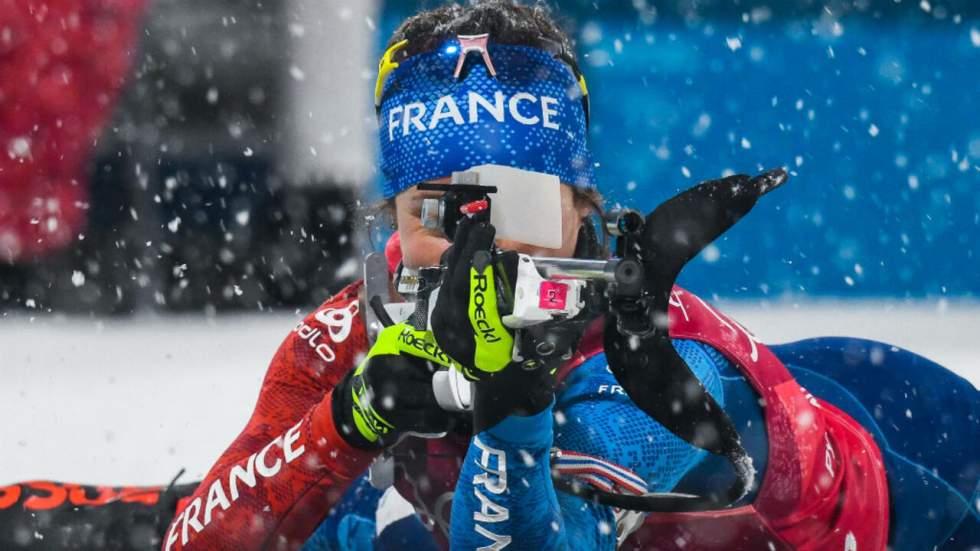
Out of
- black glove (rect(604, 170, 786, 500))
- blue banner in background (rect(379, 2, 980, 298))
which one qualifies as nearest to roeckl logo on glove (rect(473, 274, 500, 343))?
black glove (rect(604, 170, 786, 500))

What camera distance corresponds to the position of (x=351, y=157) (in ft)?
14.5

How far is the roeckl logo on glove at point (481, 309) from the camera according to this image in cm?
118

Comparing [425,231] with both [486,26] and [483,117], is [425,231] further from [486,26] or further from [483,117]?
[486,26]

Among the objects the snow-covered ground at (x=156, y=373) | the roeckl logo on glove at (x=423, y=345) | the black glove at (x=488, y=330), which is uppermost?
the black glove at (x=488, y=330)

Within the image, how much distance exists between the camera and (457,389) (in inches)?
53.9

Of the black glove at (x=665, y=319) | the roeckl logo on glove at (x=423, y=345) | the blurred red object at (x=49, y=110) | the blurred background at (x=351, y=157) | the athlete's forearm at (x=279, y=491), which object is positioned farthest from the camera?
the blurred red object at (x=49, y=110)

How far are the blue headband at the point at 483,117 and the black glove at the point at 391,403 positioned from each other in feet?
0.99

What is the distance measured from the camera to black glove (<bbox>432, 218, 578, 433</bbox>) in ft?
3.87

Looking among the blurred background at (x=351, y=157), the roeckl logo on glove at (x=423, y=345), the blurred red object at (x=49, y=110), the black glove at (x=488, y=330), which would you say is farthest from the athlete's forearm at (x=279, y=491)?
the blurred red object at (x=49, y=110)

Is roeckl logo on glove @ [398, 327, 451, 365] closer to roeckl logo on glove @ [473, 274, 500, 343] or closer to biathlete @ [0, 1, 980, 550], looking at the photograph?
biathlete @ [0, 1, 980, 550]

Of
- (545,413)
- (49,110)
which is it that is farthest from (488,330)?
(49,110)

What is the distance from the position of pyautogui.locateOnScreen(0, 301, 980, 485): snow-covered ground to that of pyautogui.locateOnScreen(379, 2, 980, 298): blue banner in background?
183 mm

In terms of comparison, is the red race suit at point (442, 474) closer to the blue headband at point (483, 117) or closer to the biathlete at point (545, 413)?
the biathlete at point (545, 413)

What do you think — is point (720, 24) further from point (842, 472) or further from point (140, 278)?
point (842, 472)
